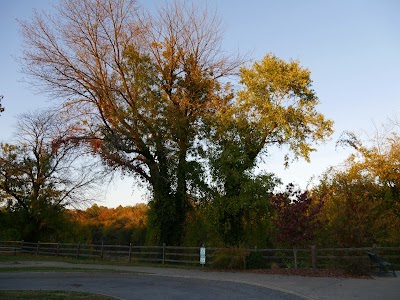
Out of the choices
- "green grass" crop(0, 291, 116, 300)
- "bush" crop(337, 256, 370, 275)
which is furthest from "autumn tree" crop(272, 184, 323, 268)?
"green grass" crop(0, 291, 116, 300)

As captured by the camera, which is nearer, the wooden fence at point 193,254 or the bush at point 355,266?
the bush at point 355,266

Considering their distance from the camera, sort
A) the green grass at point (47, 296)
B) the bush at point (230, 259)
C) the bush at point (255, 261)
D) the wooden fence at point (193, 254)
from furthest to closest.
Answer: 1. the bush at point (255, 261)
2. the bush at point (230, 259)
3. the wooden fence at point (193, 254)
4. the green grass at point (47, 296)

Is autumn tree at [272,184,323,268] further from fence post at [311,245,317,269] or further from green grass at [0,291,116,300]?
green grass at [0,291,116,300]

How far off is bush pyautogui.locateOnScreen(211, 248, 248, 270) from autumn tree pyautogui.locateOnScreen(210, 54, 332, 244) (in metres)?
4.15

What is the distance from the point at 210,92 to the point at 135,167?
7.69m

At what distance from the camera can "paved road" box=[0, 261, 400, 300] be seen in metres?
11.8

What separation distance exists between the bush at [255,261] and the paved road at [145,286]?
466cm

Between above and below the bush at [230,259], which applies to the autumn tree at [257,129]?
above

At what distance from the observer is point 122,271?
19.5 meters

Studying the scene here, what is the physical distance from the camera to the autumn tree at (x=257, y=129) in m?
24.8

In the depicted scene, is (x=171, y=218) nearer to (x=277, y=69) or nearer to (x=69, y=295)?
(x=277, y=69)

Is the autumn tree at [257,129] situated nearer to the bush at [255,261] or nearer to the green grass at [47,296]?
the bush at [255,261]

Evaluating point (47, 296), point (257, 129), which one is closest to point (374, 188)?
point (257, 129)

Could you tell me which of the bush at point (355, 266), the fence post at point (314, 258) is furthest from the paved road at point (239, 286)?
the fence post at point (314, 258)
